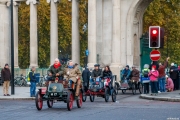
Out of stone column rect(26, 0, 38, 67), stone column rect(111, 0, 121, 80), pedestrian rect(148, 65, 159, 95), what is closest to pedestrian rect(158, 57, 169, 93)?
pedestrian rect(148, 65, 159, 95)

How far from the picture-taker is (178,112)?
20656mm

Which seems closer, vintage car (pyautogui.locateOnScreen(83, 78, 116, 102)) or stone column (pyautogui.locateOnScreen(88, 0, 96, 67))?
vintage car (pyautogui.locateOnScreen(83, 78, 116, 102))

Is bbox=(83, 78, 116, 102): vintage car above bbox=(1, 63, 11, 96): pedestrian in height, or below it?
below

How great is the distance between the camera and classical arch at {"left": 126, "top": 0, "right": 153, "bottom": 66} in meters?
45.1

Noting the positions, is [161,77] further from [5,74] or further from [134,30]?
[134,30]

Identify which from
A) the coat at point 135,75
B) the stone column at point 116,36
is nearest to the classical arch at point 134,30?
the stone column at point 116,36

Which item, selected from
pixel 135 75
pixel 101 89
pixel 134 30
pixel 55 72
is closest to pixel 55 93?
pixel 55 72

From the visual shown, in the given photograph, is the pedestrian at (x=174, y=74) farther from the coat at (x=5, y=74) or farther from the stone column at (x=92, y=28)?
the coat at (x=5, y=74)

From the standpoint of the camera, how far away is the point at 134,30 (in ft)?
151

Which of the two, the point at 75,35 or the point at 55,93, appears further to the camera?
the point at 75,35

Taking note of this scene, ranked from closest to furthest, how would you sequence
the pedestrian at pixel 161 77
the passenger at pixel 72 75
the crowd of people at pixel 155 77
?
the passenger at pixel 72 75 → the crowd of people at pixel 155 77 → the pedestrian at pixel 161 77

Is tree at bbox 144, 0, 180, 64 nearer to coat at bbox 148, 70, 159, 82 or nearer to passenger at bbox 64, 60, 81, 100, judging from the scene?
coat at bbox 148, 70, 159, 82

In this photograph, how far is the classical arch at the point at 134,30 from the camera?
148 feet

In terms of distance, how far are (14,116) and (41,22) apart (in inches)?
1856
